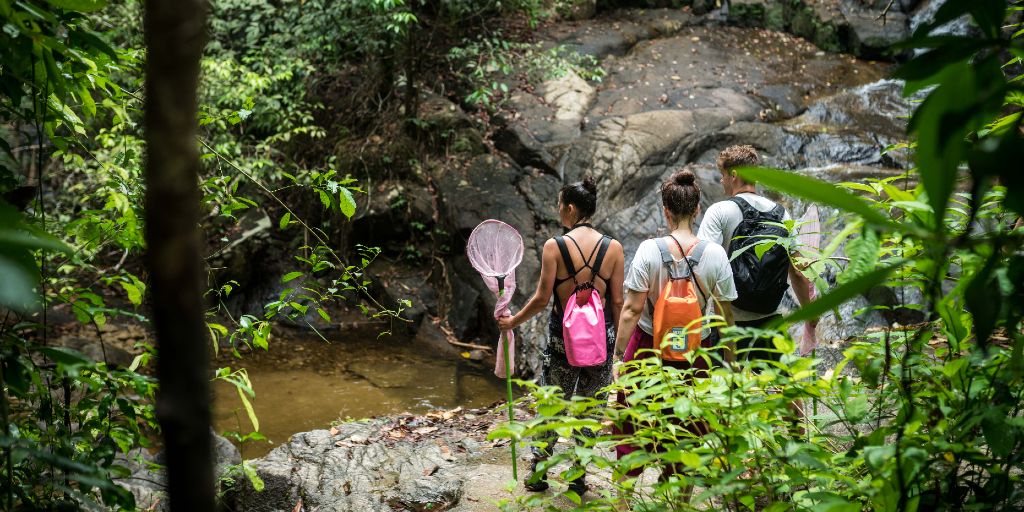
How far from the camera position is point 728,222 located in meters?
3.44

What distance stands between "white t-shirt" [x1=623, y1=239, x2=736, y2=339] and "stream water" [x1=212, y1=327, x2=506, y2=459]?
11.0 ft

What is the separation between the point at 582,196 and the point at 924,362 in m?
2.18

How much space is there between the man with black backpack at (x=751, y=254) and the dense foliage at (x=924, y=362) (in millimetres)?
1537

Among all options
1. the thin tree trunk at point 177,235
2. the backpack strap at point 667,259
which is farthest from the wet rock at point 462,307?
the thin tree trunk at point 177,235

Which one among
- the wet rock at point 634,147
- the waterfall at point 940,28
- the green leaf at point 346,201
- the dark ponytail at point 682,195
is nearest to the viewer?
the green leaf at point 346,201

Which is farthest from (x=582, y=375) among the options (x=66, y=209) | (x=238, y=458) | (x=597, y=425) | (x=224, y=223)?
(x=66, y=209)

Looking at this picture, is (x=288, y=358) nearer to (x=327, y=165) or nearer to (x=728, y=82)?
(x=327, y=165)

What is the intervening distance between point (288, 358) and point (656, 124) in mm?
6279

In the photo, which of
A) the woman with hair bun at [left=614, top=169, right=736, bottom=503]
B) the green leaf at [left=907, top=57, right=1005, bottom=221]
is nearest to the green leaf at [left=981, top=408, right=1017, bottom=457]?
the green leaf at [left=907, top=57, right=1005, bottom=221]

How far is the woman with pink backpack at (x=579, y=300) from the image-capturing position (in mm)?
3289

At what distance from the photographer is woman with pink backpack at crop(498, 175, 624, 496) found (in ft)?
10.8

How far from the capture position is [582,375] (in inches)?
135

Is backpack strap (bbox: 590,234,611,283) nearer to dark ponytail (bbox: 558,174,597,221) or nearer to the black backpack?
dark ponytail (bbox: 558,174,597,221)

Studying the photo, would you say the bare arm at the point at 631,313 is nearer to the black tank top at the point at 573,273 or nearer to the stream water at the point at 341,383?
the black tank top at the point at 573,273
